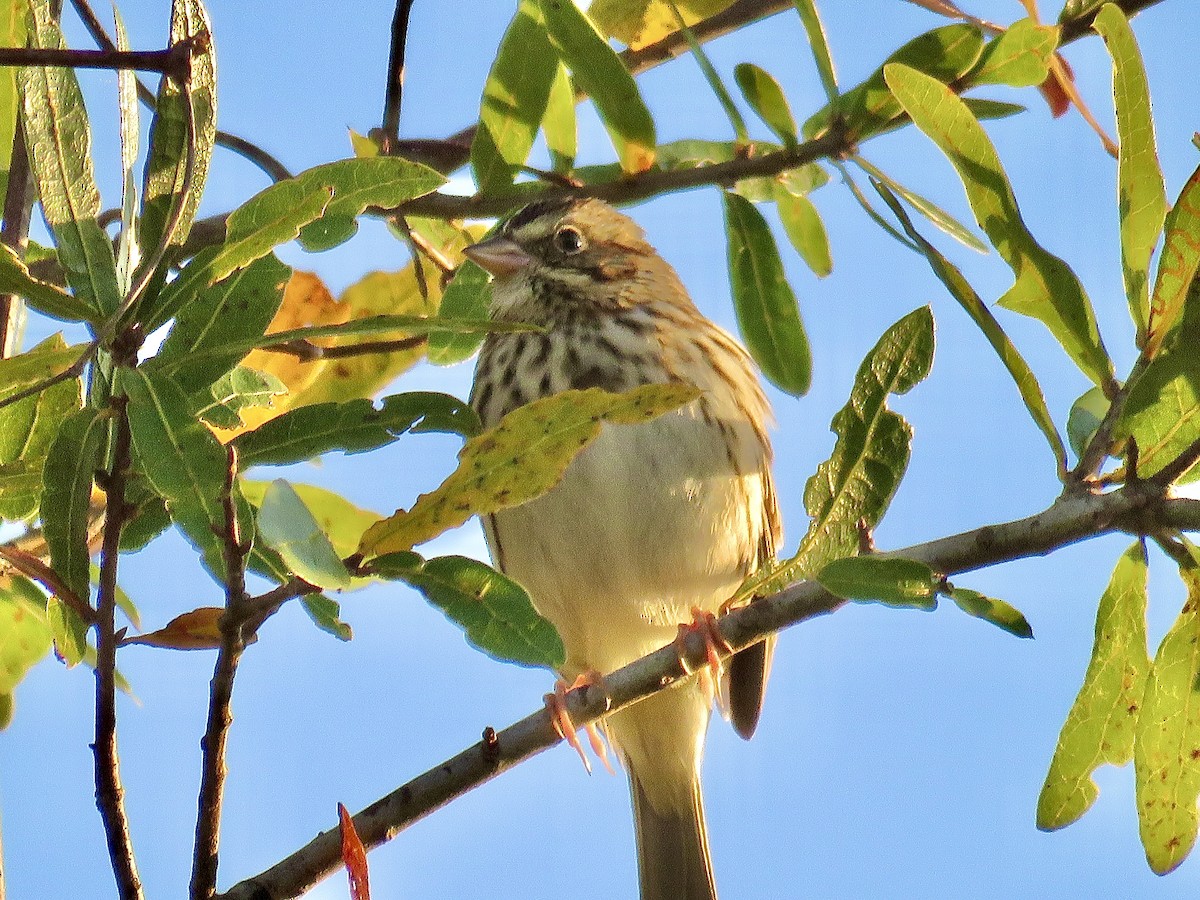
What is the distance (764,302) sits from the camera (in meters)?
2.94

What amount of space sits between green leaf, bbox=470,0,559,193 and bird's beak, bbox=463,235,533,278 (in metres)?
0.81

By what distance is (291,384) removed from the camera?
2967 millimetres

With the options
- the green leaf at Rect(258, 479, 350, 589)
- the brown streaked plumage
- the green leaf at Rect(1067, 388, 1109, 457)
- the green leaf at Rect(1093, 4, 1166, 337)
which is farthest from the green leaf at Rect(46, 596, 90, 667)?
the brown streaked plumage

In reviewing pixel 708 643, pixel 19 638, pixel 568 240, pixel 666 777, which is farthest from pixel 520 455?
pixel 666 777

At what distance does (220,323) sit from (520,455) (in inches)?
15.2

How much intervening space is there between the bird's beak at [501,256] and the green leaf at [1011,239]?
1651mm

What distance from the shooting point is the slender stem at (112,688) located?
5.36 feet

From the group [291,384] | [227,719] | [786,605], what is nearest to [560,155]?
[291,384]

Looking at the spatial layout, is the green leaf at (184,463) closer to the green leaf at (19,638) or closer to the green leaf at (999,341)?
the green leaf at (999,341)

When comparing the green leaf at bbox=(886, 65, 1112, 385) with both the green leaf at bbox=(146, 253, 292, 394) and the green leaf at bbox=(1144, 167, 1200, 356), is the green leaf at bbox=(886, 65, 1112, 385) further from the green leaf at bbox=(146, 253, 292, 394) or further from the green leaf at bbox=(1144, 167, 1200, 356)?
the green leaf at bbox=(146, 253, 292, 394)

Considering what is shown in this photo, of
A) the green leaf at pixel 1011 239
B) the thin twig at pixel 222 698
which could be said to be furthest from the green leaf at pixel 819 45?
the thin twig at pixel 222 698

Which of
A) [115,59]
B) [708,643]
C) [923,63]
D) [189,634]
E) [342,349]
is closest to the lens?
[115,59]

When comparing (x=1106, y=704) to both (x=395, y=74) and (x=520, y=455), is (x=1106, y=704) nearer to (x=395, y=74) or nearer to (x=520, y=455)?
(x=520, y=455)

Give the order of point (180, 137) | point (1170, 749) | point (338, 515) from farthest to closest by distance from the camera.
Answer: point (338, 515)
point (1170, 749)
point (180, 137)
